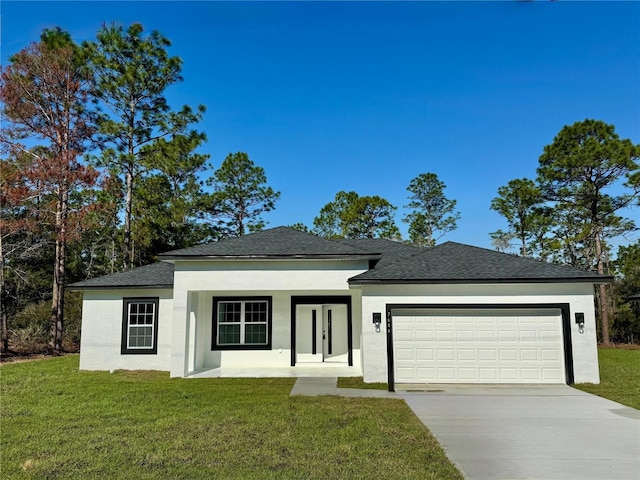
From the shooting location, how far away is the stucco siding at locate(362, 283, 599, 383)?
10586 millimetres

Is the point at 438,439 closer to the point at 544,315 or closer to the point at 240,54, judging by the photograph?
the point at 544,315

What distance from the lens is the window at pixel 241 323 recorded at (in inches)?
548

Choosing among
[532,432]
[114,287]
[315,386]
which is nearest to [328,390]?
[315,386]

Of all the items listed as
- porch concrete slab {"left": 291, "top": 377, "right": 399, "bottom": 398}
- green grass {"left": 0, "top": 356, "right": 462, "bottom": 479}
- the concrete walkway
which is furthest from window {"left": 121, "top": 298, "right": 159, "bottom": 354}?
the concrete walkway

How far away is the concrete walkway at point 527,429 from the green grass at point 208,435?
0.48m

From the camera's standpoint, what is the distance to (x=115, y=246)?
87.8ft

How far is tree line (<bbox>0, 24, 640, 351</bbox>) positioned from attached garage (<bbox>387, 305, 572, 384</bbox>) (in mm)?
15398

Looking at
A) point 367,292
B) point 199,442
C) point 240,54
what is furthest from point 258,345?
point 240,54

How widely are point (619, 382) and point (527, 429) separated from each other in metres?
6.16

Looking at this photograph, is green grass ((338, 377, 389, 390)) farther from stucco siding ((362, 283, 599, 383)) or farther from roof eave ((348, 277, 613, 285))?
roof eave ((348, 277, 613, 285))

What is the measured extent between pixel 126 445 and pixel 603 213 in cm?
2810

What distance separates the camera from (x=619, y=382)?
10844 mm

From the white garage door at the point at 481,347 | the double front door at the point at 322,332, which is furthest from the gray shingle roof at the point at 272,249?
the white garage door at the point at 481,347

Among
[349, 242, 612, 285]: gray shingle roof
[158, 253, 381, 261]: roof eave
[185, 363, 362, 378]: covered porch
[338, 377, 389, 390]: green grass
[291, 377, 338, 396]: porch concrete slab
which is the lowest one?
[185, 363, 362, 378]: covered porch
